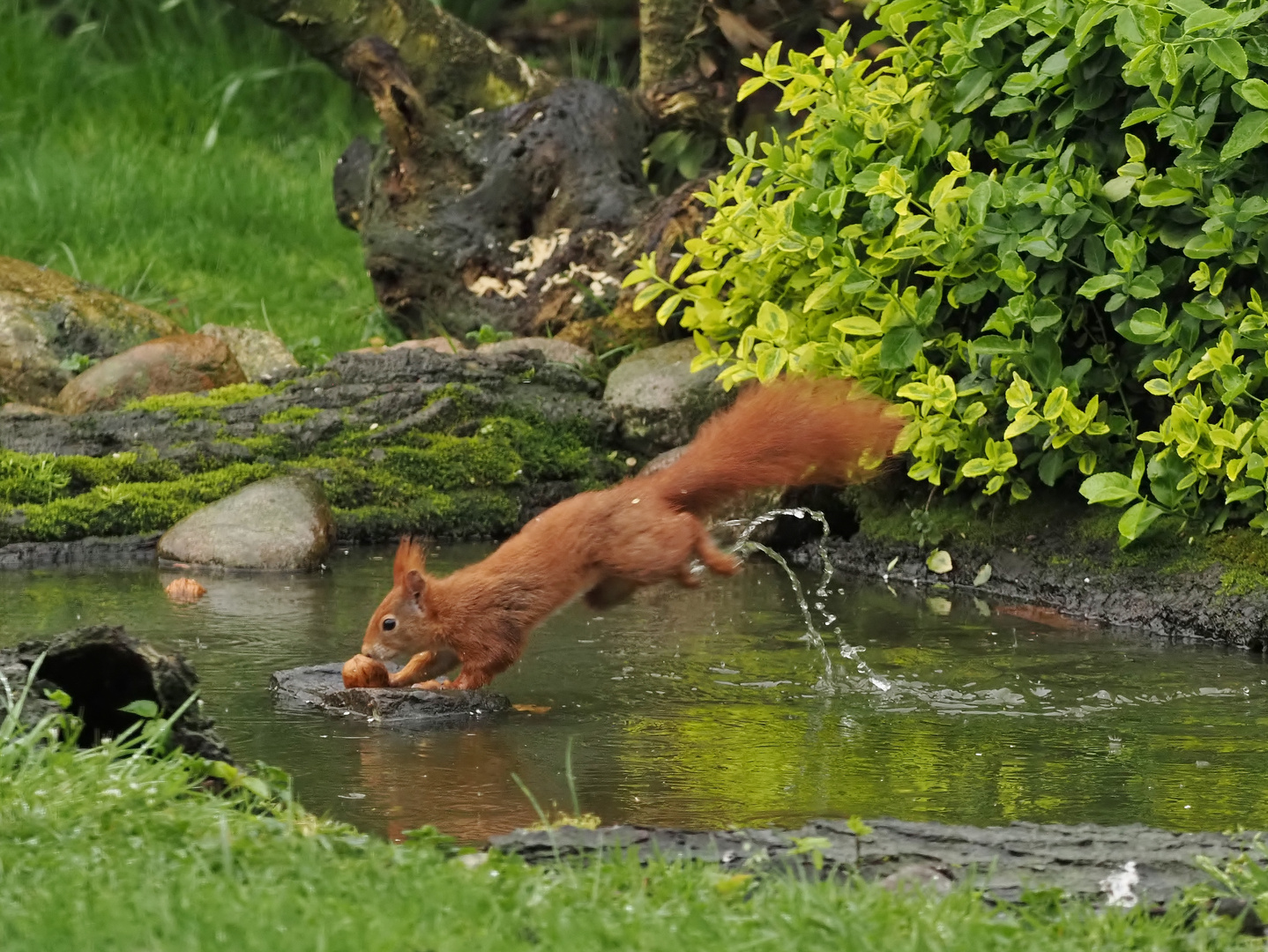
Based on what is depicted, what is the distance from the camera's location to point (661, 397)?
30.2 ft

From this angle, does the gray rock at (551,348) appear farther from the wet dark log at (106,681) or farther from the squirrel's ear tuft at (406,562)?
the wet dark log at (106,681)

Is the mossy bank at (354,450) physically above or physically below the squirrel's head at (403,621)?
below

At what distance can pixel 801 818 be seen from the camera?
4.50 metres

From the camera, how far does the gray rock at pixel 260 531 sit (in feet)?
26.8

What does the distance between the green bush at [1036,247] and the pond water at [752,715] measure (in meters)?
0.77

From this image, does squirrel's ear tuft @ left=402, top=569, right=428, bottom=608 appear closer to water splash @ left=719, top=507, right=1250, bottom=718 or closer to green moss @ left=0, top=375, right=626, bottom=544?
water splash @ left=719, top=507, right=1250, bottom=718

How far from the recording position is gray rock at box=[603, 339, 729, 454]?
9.06 m

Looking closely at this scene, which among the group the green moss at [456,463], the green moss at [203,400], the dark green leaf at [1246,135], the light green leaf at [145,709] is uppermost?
the dark green leaf at [1246,135]

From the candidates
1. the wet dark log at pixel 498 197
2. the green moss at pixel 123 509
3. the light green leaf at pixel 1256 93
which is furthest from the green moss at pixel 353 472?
the light green leaf at pixel 1256 93

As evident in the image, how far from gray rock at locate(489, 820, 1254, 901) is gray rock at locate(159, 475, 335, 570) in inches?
186

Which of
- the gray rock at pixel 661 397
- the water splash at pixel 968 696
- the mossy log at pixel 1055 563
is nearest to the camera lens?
the water splash at pixel 968 696

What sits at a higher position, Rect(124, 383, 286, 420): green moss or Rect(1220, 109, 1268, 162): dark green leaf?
Rect(1220, 109, 1268, 162): dark green leaf

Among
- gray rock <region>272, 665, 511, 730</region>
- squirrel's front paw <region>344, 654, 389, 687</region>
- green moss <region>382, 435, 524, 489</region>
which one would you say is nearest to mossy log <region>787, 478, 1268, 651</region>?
green moss <region>382, 435, 524, 489</region>

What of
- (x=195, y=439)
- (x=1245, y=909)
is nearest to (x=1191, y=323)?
(x=1245, y=909)
